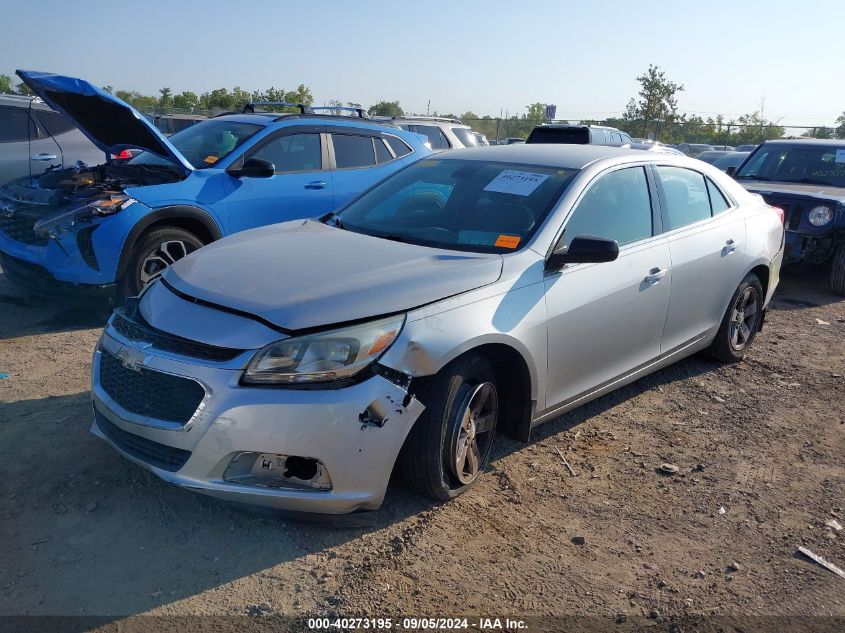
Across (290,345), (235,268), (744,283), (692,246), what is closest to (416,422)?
(290,345)

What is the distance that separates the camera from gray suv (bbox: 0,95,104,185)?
884 cm

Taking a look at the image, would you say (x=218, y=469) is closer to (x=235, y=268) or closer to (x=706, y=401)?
(x=235, y=268)

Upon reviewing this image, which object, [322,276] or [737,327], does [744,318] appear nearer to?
[737,327]

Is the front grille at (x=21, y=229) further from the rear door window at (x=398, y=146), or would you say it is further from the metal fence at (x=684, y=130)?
the metal fence at (x=684, y=130)

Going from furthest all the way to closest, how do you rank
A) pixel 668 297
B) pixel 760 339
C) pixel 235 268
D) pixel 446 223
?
pixel 760 339
pixel 668 297
pixel 446 223
pixel 235 268

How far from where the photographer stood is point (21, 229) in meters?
6.07

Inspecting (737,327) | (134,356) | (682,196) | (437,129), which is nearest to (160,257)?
(134,356)

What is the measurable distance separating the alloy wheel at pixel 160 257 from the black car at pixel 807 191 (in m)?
6.62

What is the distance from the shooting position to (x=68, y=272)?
5711 millimetres

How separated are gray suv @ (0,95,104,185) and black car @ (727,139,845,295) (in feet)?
27.0

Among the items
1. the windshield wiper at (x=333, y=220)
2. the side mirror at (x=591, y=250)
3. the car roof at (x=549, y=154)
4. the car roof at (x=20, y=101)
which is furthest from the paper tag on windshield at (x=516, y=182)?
the car roof at (x=20, y=101)

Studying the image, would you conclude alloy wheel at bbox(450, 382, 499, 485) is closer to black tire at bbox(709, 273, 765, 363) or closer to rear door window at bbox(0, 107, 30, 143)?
black tire at bbox(709, 273, 765, 363)

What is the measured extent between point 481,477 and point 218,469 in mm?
1407

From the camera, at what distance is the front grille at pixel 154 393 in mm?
3014
